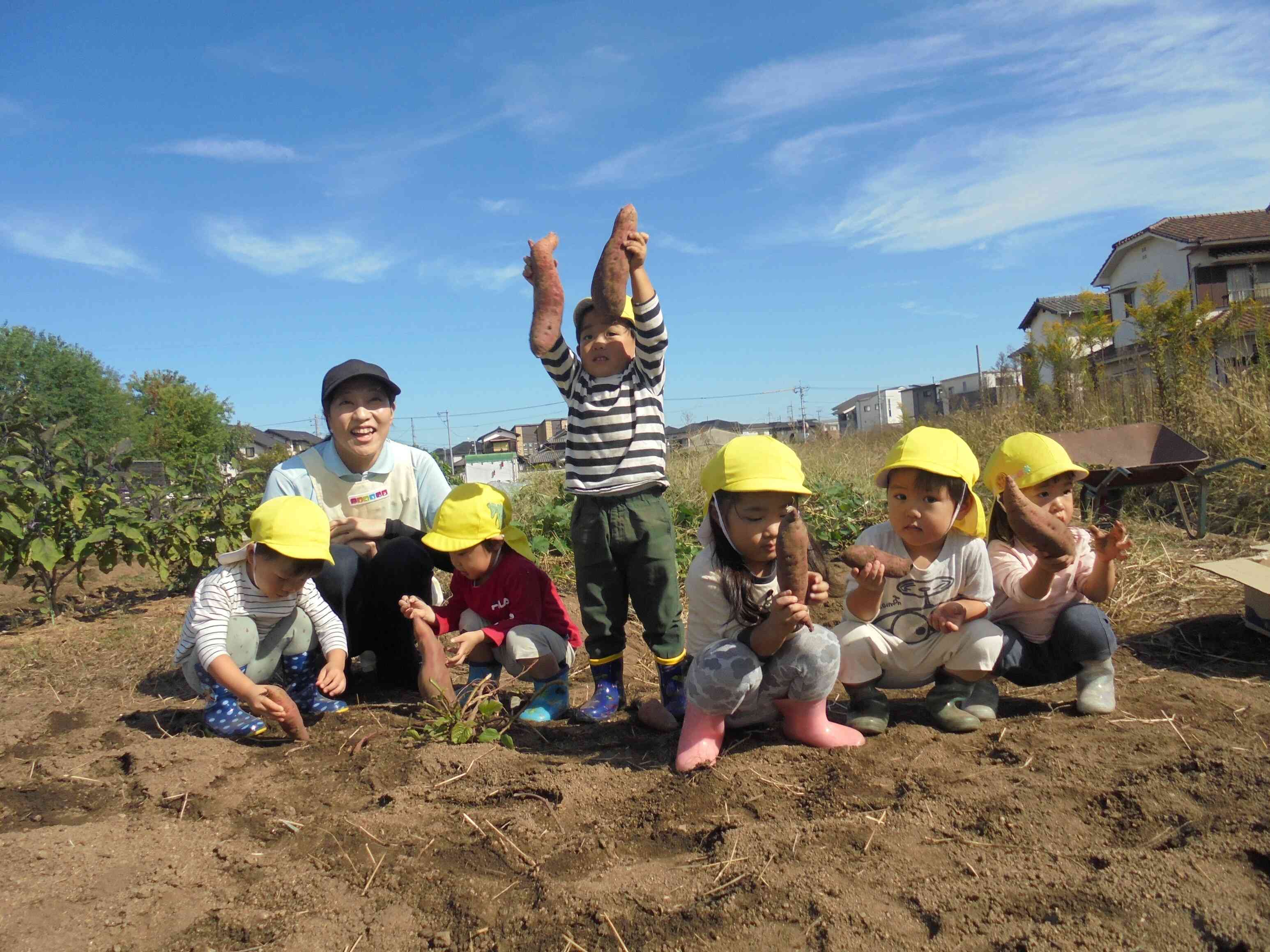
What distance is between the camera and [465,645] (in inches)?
127

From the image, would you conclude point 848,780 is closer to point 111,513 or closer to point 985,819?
point 985,819

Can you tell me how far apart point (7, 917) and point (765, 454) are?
2.06 metres

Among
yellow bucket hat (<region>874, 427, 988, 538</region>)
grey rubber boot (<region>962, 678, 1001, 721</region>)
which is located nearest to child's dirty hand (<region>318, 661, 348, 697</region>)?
yellow bucket hat (<region>874, 427, 988, 538</region>)

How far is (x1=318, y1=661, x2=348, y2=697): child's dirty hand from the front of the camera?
311cm

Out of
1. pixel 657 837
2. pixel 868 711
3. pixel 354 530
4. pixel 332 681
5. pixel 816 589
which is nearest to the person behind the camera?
pixel 657 837

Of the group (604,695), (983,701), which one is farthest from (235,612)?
(983,701)

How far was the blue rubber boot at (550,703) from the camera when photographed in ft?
10.5

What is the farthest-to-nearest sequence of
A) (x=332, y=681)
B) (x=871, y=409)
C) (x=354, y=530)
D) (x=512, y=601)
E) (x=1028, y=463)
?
(x=871, y=409) < (x=354, y=530) < (x=512, y=601) < (x=332, y=681) < (x=1028, y=463)

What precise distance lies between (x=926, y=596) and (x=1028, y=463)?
61 cm

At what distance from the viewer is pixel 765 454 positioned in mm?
2518

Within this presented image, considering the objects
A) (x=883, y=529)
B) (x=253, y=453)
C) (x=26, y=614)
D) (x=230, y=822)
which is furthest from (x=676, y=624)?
(x=253, y=453)

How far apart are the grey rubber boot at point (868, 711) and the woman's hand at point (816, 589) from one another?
56 centimetres

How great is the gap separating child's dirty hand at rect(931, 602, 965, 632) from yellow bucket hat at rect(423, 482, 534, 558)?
63.5 inches

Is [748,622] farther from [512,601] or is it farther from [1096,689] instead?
[1096,689]
